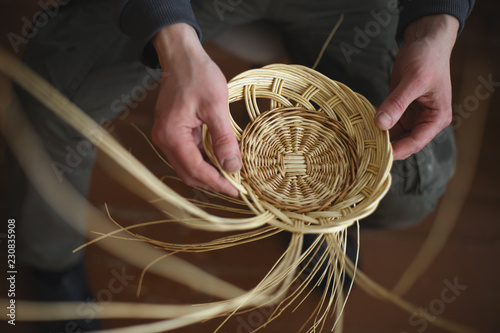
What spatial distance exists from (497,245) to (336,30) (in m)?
0.77

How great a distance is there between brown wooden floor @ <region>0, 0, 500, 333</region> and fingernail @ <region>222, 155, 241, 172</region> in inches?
19.6

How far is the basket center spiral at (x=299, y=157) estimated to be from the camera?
0.67 m

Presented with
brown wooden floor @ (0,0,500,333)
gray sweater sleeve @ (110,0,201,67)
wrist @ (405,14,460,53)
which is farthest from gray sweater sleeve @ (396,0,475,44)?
brown wooden floor @ (0,0,500,333)

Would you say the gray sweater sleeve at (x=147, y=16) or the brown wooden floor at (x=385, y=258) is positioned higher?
the gray sweater sleeve at (x=147, y=16)

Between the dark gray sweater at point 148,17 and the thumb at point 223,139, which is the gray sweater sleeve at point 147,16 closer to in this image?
the dark gray sweater at point 148,17

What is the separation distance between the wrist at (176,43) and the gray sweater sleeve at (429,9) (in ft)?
1.31

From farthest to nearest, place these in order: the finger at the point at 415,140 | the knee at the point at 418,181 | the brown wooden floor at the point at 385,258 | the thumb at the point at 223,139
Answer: the brown wooden floor at the point at 385,258 < the knee at the point at 418,181 < the finger at the point at 415,140 < the thumb at the point at 223,139

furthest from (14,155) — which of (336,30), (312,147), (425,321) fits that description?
(425,321)

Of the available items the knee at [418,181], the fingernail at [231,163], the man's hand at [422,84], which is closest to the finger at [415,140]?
the man's hand at [422,84]

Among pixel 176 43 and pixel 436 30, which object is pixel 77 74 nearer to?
pixel 176 43

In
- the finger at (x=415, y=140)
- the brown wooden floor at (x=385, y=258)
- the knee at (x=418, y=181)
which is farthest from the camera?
the brown wooden floor at (x=385, y=258)

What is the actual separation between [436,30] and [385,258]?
1.98 ft

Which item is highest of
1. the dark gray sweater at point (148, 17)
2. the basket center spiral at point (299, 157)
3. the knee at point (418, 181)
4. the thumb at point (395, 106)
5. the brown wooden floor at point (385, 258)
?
the dark gray sweater at point (148, 17)

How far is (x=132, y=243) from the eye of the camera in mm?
1048
